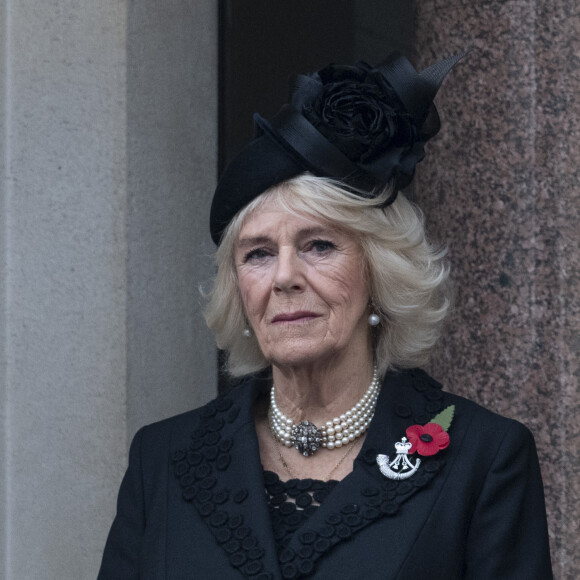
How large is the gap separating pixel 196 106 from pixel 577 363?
1.69 meters

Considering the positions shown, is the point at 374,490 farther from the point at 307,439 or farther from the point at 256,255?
the point at 256,255

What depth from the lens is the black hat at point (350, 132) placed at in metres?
2.80

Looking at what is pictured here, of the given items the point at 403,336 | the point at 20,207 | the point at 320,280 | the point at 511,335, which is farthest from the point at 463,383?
the point at 20,207

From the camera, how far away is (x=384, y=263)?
2906 millimetres

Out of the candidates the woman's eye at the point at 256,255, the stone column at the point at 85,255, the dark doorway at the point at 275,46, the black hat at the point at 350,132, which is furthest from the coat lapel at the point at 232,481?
the dark doorway at the point at 275,46

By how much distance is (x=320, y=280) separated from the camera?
2.82 metres

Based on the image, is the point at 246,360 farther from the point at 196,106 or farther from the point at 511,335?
the point at 196,106

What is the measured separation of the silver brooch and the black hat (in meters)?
0.67

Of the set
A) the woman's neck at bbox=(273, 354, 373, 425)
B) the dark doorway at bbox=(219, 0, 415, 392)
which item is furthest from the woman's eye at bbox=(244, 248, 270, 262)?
the dark doorway at bbox=(219, 0, 415, 392)

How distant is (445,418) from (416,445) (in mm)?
113

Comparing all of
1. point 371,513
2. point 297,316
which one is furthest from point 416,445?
point 297,316

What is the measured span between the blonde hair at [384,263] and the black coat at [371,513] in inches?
4.4

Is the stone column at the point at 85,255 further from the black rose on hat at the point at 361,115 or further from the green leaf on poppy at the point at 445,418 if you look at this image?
the green leaf on poppy at the point at 445,418

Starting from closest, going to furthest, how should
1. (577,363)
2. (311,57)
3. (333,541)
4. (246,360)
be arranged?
1. (333,541)
2. (246,360)
3. (577,363)
4. (311,57)
